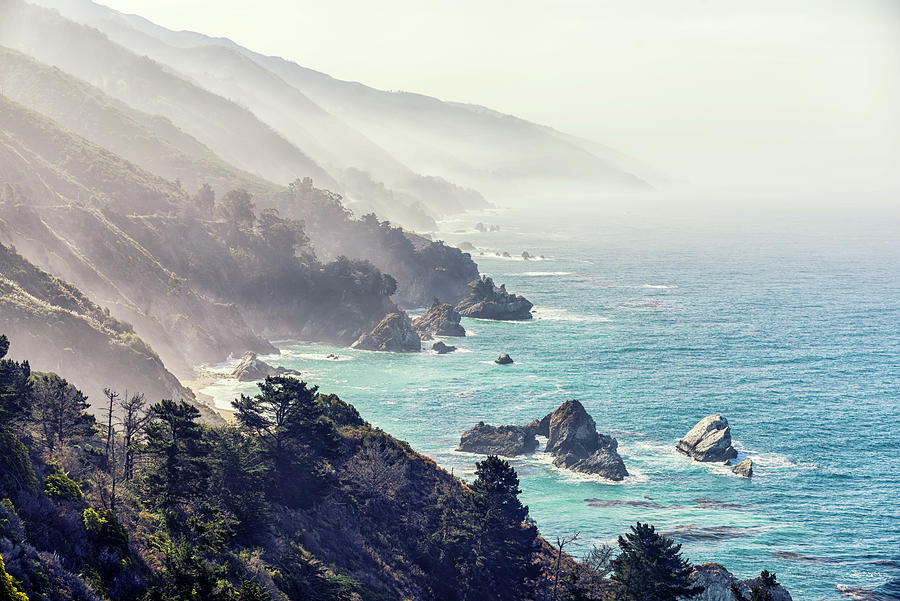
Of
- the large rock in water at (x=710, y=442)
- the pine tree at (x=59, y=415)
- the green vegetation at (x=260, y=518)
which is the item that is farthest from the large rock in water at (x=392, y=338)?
the pine tree at (x=59, y=415)

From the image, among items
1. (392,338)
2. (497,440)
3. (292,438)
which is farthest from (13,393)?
(392,338)

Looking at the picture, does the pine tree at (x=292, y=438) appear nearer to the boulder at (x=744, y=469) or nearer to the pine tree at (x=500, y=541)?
the pine tree at (x=500, y=541)

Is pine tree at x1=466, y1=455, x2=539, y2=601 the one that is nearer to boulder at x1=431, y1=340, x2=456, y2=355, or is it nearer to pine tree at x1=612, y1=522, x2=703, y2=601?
pine tree at x1=612, y1=522, x2=703, y2=601

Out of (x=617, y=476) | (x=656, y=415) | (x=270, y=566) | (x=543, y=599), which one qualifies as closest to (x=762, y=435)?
(x=656, y=415)

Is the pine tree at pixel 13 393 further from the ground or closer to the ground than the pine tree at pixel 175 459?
further from the ground

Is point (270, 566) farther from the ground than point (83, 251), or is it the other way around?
point (83, 251)

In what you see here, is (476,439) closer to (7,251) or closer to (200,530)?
(200,530)
